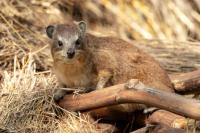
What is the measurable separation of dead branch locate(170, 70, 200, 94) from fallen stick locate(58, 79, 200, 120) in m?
0.84

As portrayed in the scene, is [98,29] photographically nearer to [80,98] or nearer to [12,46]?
[12,46]

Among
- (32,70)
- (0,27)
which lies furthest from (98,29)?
(32,70)

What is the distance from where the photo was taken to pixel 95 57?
600cm

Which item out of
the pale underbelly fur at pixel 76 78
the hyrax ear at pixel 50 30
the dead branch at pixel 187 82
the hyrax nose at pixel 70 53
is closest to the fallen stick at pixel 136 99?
the pale underbelly fur at pixel 76 78

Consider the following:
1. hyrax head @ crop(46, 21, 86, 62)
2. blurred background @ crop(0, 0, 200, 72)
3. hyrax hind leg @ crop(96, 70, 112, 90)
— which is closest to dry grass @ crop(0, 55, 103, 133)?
hyrax hind leg @ crop(96, 70, 112, 90)

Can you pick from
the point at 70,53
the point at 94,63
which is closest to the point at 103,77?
the point at 94,63

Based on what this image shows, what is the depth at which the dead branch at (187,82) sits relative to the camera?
19.1 ft

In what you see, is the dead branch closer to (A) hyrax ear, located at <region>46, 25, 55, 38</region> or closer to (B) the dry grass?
(B) the dry grass

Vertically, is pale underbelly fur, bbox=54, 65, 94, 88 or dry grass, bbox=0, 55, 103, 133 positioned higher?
pale underbelly fur, bbox=54, 65, 94, 88

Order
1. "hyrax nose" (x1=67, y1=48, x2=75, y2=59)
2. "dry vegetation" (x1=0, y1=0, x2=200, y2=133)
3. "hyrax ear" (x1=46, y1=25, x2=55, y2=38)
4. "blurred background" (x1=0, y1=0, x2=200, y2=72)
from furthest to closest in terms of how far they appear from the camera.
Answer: "blurred background" (x1=0, y1=0, x2=200, y2=72) < "hyrax ear" (x1=46, y1=25, x2=55, y2=38) < "dry vegetation" (x1=0, y1=0, x2=200, y2=133) < "hyrax nose" (x1=67, y1=48, x2=75, y2=59)

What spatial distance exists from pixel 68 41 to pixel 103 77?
46 centimetres

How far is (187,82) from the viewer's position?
19.4ft

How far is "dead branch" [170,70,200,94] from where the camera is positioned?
229 inches

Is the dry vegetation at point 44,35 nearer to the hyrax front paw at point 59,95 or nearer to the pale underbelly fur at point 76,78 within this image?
the hyrax front paw at point 59,95
